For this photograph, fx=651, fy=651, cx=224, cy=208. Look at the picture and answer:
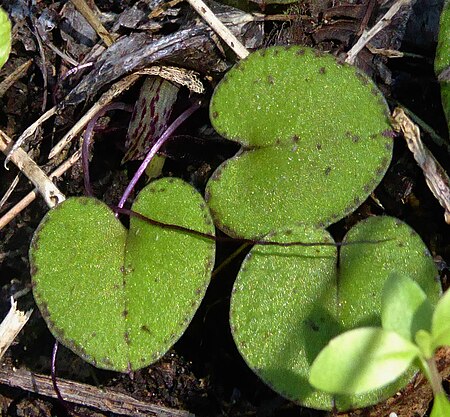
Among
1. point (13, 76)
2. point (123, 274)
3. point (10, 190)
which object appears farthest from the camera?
point (13, 76)

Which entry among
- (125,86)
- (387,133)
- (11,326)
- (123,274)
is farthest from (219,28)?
(11,326)

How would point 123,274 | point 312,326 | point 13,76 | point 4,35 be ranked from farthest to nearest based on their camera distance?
point 13,76 < point 123,274 < point 312,326 < point 4,35

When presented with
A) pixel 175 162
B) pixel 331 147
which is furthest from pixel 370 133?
pixel 175 162

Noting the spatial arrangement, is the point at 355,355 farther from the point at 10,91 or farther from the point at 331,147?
the point at 10,91

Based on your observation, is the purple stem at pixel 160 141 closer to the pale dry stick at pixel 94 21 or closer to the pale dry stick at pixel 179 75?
the pale dry stick at pixel 179 75

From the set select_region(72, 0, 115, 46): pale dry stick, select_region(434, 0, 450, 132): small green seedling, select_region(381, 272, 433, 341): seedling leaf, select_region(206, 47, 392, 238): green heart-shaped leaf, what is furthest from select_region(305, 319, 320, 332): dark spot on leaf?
select_region(72, 0, 115, 46): pale dry stick

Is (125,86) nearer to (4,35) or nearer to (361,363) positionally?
(4,35)

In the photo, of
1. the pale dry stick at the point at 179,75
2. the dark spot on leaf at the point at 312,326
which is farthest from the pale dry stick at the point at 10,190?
the dark spot on leaf at the point at 312,326
